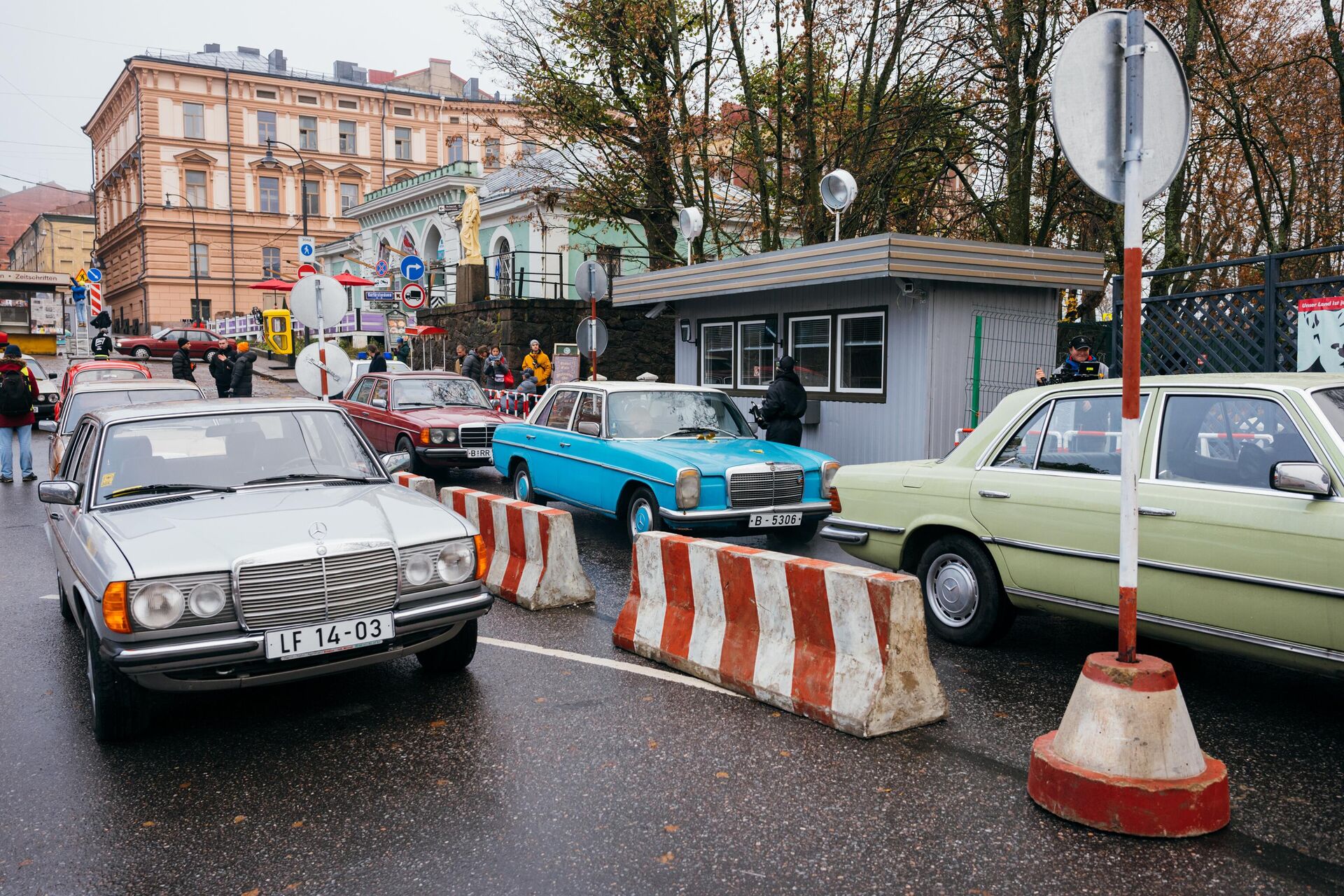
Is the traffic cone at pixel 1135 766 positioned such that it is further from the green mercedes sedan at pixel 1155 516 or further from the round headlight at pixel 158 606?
the round headlight at pixel 158 606

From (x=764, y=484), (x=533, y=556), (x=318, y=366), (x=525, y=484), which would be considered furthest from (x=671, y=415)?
(x=318, y=366)

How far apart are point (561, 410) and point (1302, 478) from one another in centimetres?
775

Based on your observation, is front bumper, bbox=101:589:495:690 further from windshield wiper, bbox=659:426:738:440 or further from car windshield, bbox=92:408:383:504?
windshield wiper, bbox=659:426:738:440

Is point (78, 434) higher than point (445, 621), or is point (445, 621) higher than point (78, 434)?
point (78, 434)

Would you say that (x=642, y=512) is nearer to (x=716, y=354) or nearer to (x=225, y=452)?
(x=225, y=452)

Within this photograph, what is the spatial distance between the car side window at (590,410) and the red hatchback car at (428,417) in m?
2.64

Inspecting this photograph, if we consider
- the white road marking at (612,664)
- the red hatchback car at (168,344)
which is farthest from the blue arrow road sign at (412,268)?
the red hatchback car at (168,344)

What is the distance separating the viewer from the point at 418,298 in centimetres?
2027

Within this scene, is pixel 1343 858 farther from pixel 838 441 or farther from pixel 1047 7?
pixel 1047 7

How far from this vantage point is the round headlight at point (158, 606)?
4.27 meters

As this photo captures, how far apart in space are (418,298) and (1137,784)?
18.4 m

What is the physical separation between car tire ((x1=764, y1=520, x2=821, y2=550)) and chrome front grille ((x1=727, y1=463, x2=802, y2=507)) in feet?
1.17

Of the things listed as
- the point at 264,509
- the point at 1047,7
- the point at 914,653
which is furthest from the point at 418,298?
the point at 914,653

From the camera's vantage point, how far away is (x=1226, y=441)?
4906 mm
